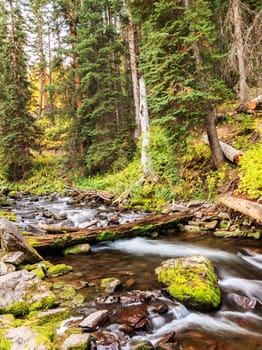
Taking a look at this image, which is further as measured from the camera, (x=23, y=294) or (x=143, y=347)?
(x=23, y=294)

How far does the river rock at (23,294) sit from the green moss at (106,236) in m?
2.73

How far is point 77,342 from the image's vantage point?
3.09 m

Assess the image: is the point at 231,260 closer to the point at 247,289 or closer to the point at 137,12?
the point at 247,289

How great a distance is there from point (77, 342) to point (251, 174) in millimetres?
6024

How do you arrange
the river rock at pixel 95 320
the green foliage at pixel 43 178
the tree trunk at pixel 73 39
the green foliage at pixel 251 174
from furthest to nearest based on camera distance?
the green foliage at pixel 43 178
the tree trunk at pixel 73 39
the green foliage at pixel 251 174
the river rock at pixel 95 320

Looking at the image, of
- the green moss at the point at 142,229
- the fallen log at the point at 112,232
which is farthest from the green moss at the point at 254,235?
the green moss at the point at 142,229

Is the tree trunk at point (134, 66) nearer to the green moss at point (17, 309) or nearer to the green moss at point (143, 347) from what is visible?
the green moss at point (17, 309)

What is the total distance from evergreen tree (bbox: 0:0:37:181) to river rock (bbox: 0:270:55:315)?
1765cm

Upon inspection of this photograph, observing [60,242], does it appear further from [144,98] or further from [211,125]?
[144,98]

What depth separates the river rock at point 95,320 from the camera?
11.7 feet

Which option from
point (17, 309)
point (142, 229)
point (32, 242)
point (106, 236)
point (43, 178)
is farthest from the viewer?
point (43, 178)

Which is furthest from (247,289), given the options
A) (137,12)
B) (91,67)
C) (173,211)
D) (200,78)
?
(91,67)

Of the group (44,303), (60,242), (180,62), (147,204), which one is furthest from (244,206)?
(44,303)

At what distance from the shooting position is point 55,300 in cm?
423
